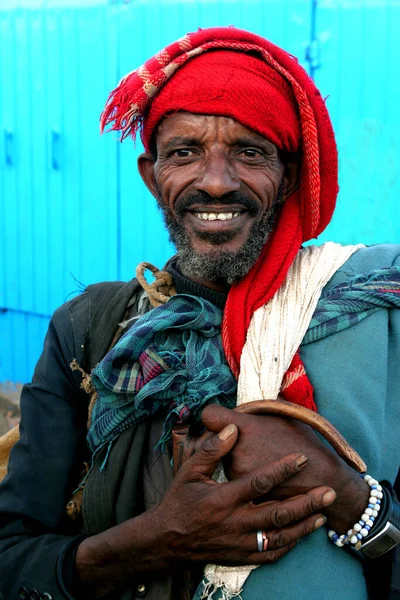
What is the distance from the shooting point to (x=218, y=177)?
1750 mm

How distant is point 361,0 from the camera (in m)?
3.60

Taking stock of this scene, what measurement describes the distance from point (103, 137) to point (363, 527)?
3.65 metres

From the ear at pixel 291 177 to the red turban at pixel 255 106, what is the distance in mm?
39

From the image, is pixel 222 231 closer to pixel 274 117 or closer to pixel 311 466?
pixel 274 117

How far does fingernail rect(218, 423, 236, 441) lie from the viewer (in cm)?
143

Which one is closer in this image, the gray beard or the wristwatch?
the wristwatch

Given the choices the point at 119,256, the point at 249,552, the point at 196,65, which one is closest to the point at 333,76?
the point at 119,256

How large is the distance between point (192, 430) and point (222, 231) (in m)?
0.57

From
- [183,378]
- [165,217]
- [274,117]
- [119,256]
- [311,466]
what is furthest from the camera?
[119,256]

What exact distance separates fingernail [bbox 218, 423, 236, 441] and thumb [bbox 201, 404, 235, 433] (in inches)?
0.5

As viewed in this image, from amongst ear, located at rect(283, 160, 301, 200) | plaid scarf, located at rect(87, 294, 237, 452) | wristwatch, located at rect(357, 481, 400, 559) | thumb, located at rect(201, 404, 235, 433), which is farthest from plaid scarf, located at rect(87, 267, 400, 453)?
wristwatch, located at rect(357, 481, 400, 559)

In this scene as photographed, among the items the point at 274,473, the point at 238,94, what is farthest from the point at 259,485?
the point at 238,94

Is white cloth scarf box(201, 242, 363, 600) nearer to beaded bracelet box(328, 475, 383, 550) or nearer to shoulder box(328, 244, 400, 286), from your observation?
shoulder box(328, 244, 400, 286)

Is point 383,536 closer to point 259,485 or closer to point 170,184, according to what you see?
point 259,485
